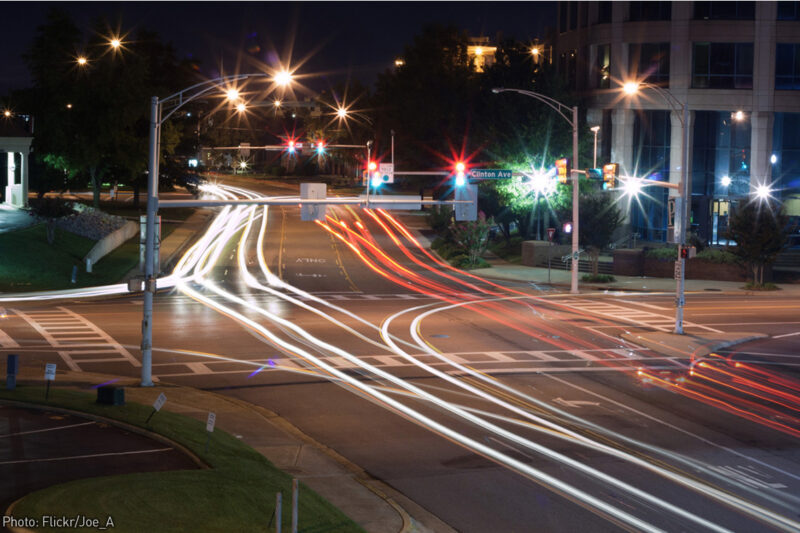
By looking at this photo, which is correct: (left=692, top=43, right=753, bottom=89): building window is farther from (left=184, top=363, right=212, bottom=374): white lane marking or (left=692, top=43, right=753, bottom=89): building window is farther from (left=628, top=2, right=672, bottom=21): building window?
(left=184, top=363, right=212, bottom=374): white lane marking

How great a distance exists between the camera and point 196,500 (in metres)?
12.5

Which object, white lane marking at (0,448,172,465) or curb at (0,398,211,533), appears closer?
white lane marking at (0,448,172,465)

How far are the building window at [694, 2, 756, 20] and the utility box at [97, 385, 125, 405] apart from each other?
189ft

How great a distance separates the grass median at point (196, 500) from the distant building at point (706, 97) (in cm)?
5672

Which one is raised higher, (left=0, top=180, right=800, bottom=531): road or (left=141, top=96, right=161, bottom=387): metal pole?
(left=141, top=96, right=161, bottom=387): metal pole

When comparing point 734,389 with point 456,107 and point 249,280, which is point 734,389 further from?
point 456,107

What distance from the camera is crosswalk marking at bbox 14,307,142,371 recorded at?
2641 centimetres

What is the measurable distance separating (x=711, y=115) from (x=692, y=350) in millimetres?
42201

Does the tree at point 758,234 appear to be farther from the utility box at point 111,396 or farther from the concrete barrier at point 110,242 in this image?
the utility box at point 111,396

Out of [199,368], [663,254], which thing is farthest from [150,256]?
[663,254]

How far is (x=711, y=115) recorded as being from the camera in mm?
66625

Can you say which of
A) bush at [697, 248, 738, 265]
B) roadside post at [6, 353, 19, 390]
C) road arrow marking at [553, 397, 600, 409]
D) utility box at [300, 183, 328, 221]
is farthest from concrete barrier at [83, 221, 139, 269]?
bush at [697, 248, 738, 265]

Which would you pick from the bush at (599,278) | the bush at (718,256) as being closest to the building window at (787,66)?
the bush at (718,256)

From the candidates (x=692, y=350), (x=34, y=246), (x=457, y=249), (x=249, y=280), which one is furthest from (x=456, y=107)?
(x=692, y=350)
